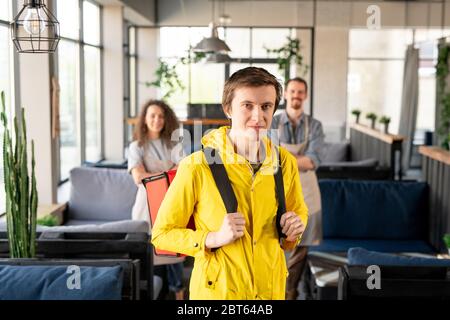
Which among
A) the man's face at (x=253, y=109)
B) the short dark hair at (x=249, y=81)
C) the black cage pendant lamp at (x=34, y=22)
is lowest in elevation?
the man's face at (x=253, y=109)

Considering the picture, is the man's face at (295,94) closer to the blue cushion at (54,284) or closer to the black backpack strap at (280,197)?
the blue cushion at (54,284)

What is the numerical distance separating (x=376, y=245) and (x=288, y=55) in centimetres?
827

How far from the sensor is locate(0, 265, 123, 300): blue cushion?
2072 millimetres

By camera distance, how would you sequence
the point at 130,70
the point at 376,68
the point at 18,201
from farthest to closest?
the point at 376,68
the point at 130,70
the point at 18,201

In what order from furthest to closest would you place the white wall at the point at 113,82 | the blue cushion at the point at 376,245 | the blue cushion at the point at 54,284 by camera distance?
the white wall at the point at 113,82
the blue cushion at the point at 376,245
the blue cushion at the point at 54,284

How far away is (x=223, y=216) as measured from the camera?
4.52 ft

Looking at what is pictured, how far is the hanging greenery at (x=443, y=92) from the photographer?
409 inches

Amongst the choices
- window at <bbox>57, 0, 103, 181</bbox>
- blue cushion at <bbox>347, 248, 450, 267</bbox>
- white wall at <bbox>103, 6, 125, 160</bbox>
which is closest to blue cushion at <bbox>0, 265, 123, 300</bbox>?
blue cushion at <bbox>347, 248, 450, 267</bbox>

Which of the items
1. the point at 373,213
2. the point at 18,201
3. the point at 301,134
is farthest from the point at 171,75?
the point at 18,201

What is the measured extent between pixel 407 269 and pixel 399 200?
259cm

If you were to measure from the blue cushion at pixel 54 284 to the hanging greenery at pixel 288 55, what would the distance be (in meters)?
10.3

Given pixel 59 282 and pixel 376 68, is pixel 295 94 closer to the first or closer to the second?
pixel 59 282

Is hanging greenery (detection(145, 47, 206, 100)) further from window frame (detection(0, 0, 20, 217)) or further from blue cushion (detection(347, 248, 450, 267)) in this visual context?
blue cushion (detection(347, 248, 450, 267))

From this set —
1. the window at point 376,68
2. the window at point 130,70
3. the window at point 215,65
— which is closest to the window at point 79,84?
the window at point 130,70
